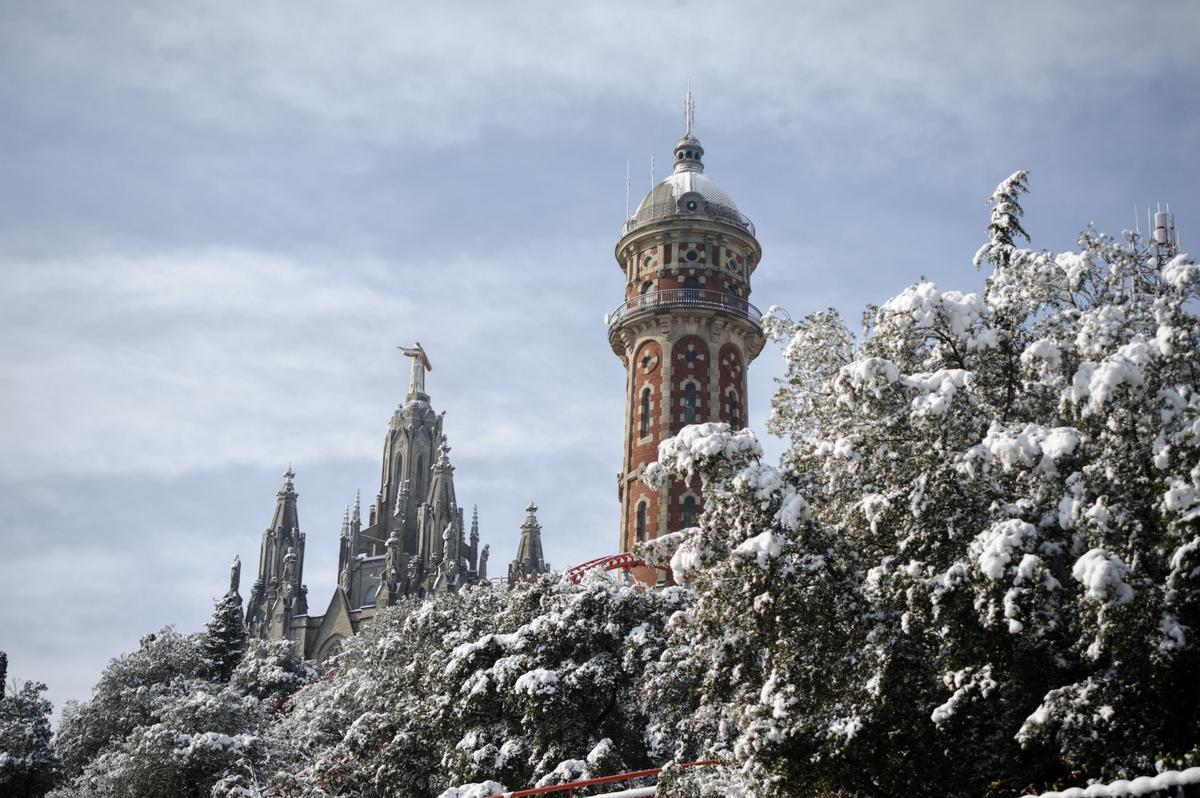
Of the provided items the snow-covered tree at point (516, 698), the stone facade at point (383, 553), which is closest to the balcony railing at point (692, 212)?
the snow-covered tree at point (516, 698)

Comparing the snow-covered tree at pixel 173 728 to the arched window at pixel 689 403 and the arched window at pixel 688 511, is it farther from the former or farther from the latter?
the arched window at pixel 689 403

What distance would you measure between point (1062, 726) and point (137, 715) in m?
44.6

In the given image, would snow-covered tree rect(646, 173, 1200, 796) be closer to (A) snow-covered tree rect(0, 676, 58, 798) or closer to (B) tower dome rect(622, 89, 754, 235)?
(B) tower dome rect(622, 89, 754, 235)

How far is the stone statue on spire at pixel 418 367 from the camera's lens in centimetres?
11119

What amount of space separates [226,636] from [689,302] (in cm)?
3408

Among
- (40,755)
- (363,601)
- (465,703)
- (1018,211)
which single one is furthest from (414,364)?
(1018,211)

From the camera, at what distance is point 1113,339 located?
17547 millimetres

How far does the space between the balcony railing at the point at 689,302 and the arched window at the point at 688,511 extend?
6.89m

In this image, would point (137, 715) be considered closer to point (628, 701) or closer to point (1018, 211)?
point (628, 701)

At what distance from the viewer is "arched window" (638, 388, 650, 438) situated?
4944cm

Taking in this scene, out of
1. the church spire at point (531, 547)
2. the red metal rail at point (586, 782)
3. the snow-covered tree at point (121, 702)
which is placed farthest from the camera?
the church spire at point (531, 547)

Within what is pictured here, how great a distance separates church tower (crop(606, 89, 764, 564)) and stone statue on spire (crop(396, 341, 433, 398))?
2372 inches

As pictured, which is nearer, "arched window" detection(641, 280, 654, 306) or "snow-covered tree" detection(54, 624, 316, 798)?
"snow-covered tree" detection(54, 624, 316, 798)

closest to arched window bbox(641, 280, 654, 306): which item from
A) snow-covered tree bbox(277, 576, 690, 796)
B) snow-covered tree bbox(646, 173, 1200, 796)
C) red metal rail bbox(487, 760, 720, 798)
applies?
snow-covered tree bbox(277, 576, 690, 796)
